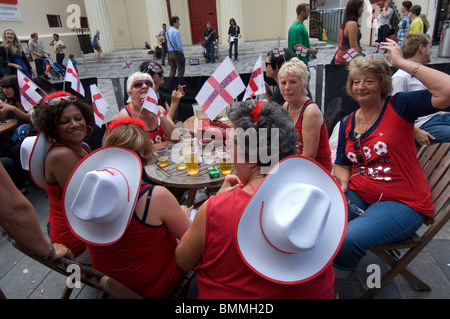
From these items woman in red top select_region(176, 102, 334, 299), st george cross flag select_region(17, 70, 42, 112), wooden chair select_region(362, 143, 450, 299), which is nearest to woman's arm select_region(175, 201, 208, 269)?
woman in red top select_region(176, 102, 334, 299)

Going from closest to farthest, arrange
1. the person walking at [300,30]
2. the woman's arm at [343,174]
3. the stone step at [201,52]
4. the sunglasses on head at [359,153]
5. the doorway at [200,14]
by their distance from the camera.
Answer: the sunglasses on head at [359,153], the woman's arm at [343,174], the person walking at [300,30], the stone step at [201,52], the doorway at [200,14]

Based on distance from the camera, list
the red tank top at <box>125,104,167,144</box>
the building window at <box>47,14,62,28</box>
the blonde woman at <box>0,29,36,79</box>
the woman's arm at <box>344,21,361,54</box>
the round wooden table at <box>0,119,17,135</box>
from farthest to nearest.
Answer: the building window at <box>47,14,62,28</box>, the blonde woman at <box>0,29,36,79</box>, the woman's arm at <box>344,21,361,54</box>, the round wooden table at <box>0,119,17,135</box>, the red tank top at <box>125,104,167,144</box>

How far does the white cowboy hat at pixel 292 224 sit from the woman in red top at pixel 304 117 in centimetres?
112

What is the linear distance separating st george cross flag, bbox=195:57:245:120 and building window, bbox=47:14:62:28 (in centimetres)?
1937

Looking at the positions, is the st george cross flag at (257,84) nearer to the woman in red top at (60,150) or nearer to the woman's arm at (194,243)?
the woman in red top at (60,150)

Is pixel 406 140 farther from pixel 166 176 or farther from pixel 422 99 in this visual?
pixel 166 176

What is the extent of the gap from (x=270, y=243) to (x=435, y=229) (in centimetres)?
126

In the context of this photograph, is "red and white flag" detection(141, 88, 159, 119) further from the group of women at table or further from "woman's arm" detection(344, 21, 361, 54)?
"woman's arm" detection(344, 21, 361, 54)

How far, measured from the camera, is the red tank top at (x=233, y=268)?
1.09 meters

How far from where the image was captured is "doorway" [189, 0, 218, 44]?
55.6ft

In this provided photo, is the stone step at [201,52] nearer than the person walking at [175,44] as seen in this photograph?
No

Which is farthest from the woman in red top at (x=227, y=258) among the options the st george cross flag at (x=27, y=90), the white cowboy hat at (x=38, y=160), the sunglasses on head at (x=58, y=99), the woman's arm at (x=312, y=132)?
the st george cross flag at (x=27, y=90)
